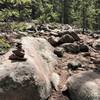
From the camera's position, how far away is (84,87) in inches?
349

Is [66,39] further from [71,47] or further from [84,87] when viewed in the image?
[84,87]

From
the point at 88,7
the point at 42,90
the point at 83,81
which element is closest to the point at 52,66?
the point at 83,81

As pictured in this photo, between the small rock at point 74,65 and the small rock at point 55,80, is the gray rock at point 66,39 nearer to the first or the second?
the small rock at point 74,65

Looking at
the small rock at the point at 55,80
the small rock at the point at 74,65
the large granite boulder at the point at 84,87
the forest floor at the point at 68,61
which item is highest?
the large granite boulder at the point at 84,87

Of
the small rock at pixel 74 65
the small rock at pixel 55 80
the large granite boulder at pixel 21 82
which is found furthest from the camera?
the small rock at pixel 74 65

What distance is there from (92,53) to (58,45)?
204 cm

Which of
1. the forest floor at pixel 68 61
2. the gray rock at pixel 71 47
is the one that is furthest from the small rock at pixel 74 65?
the gray rock at pixel 71 47

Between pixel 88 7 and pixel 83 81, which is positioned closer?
pixel 83 81

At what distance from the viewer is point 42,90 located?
8.35 m

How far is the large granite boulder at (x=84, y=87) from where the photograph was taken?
8.51m

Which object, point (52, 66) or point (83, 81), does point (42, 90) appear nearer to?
point (83, 81)

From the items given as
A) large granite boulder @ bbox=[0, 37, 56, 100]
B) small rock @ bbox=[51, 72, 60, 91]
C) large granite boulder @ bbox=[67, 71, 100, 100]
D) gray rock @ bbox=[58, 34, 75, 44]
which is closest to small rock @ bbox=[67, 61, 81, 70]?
small rock @ bbox=[51, 72, 60, 91]

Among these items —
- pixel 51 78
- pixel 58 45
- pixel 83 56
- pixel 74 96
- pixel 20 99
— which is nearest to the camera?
pixel 20 99

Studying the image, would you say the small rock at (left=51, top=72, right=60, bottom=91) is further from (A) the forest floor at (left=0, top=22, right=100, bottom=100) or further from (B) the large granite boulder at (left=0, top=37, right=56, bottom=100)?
(B) the large granite boulder at (left=0, top=37, right=56, bottom=100)
